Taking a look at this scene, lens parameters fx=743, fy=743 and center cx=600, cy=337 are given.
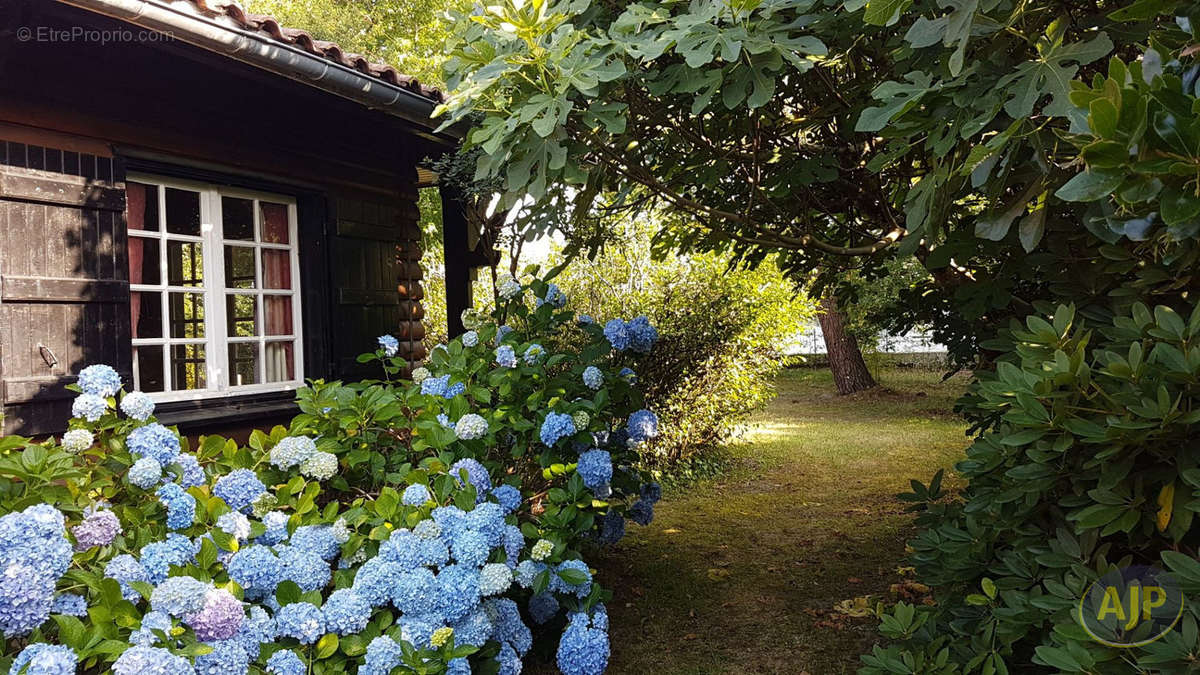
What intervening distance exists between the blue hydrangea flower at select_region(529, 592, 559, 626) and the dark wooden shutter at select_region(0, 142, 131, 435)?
2242mm

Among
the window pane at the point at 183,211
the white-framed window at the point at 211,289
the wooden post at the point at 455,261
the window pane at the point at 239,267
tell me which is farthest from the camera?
the wooden post at the point at 455,261

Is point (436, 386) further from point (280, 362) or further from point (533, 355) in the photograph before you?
point (280, 362)

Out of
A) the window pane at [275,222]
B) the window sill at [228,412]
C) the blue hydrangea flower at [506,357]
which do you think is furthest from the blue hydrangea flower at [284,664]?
the window pane at [275,222]

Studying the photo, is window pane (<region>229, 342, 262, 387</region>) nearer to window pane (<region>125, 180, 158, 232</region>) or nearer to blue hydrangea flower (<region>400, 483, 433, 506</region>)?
window pane (<region>125, 180, 158, 232</region>)

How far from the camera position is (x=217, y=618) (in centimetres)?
179

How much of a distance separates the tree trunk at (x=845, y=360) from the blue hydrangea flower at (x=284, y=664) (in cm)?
1235

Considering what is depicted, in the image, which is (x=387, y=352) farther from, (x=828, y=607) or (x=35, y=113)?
(x=828, y=607)

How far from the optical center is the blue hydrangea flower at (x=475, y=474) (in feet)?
9.02

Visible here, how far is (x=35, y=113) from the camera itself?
3.24 meters

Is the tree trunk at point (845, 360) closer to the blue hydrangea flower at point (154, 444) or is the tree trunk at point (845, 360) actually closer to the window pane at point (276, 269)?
the window pane at point (276, 269)

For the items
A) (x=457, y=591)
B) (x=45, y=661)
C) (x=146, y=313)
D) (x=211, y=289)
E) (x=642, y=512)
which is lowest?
(x=642, y=512)

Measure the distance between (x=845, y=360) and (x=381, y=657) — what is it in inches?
501

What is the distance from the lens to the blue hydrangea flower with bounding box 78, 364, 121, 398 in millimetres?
2248

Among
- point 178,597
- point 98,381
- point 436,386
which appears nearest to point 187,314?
point 436,386
